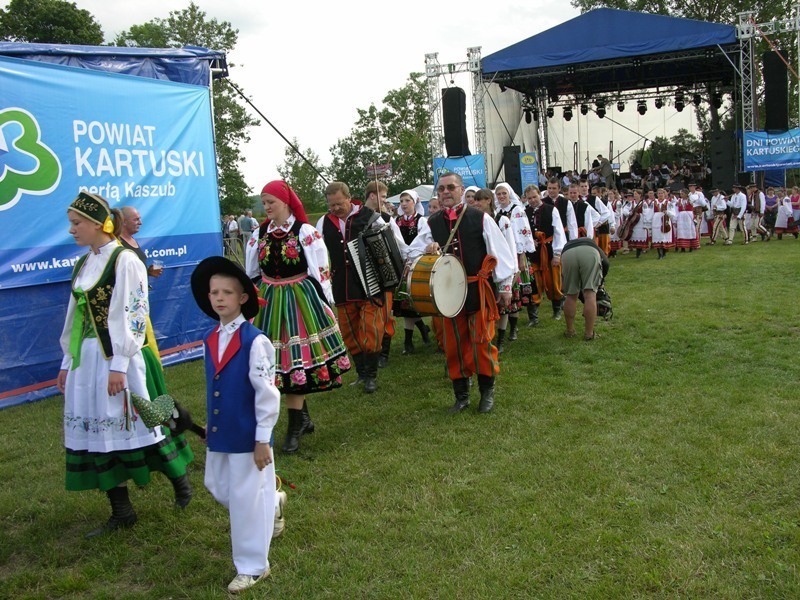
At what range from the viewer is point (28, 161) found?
269 inches

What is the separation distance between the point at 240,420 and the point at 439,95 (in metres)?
19.6

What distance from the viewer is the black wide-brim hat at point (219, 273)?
3219 millimetres

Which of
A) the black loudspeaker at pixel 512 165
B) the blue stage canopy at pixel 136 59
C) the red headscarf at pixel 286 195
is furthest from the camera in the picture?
the black loudspeaker at pixel 512 165

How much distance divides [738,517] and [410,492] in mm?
1776

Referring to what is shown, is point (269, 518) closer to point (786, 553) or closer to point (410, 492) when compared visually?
point (410, 492)

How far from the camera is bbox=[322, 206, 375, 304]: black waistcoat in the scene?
6402 mm

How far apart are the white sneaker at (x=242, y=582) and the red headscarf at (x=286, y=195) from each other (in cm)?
248

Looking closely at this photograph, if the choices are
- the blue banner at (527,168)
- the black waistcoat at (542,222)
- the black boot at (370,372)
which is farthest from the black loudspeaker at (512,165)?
the black boot at (370,372)

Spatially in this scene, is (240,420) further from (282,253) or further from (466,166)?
(466,166)

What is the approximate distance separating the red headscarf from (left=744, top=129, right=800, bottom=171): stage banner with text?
58.9 feet

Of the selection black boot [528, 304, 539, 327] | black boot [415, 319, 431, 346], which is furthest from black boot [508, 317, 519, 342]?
black boot [415, 319, 431, 346]

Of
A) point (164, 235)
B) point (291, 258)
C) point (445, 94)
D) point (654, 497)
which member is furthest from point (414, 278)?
point (445, 94)

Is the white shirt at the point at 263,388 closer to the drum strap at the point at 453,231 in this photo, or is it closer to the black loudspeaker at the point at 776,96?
the drum strap at the point at 453,231

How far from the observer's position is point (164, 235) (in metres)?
8.23
